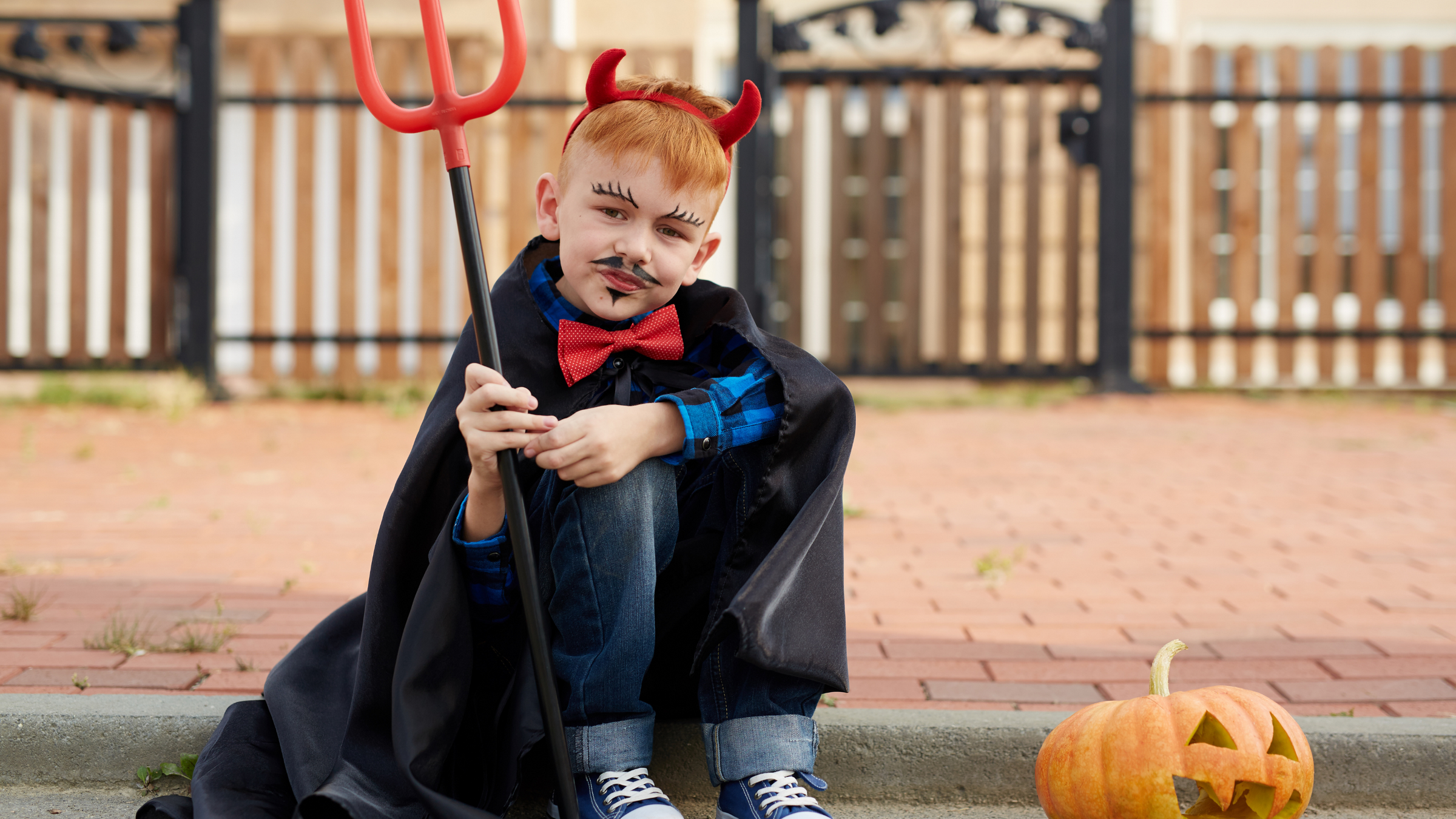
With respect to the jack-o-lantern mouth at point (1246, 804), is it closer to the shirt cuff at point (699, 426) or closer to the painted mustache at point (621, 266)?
the shirt cuff at point (699, 426)

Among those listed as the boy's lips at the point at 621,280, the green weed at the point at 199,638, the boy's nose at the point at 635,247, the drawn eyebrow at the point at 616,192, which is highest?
the drawn eyebrow at the point at 616,192

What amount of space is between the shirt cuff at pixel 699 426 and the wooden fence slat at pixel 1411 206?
7.41 metres

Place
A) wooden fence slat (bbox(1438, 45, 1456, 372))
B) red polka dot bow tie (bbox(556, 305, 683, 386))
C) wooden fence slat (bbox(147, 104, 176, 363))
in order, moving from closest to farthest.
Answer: red polka dot bow tie (bbox(556, 305, 683, 386)) < wooden fence slat (bbox(147, 104, 176, 363)) < wooden fence slat (bbox(1438, 45, 1456, 372))

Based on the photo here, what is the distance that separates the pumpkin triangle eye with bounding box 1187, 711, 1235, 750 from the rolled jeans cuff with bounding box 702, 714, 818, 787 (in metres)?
0.53

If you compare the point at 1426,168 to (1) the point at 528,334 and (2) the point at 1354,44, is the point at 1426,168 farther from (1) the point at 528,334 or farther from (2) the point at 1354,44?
(1) the point at 528,334

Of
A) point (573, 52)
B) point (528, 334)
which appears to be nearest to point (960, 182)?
point (573, 52)

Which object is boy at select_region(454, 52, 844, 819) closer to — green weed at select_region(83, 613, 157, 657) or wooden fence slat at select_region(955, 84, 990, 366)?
green weed at select_region(83, 613, 157, 657)

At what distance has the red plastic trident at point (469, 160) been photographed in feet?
5.30

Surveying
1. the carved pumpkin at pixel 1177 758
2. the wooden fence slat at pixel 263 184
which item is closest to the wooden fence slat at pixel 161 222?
the wooden fence slat at pixel 263 184

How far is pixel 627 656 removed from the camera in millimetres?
1808

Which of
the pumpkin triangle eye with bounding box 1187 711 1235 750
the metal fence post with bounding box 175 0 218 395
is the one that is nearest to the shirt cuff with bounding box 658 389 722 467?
the pumpkin triangle eye with bounding box 1187 711 1235 750

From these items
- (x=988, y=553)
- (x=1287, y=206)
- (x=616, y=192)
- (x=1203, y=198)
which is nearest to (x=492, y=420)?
(x=616, y=192)

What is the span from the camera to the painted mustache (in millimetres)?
1799

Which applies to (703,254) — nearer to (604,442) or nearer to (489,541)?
(604,442)
